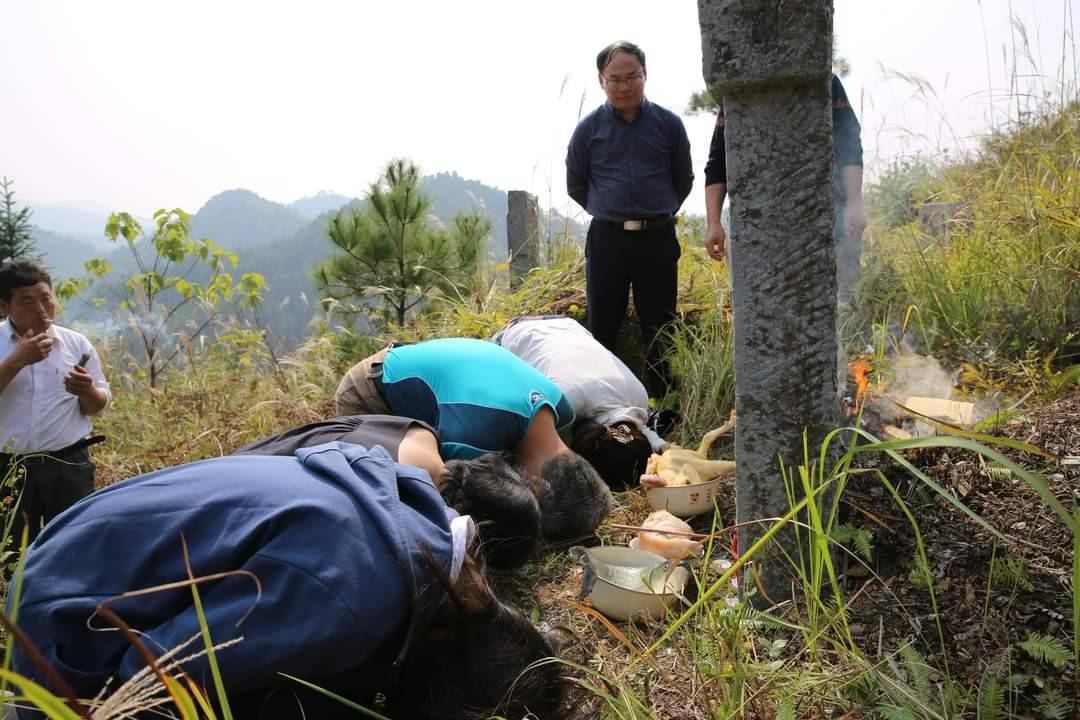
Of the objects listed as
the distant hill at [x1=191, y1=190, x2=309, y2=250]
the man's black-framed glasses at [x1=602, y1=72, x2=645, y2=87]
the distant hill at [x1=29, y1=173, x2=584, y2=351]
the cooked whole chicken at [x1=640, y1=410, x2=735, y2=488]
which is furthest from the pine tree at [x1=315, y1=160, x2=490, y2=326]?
the distant hill at [x1=191, y1=190, x2=309, y2=250]

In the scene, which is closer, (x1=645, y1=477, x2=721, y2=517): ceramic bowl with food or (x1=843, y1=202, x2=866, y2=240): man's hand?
(x1=645, y1=477, x2=721, y2=517): ceramic bowl with food

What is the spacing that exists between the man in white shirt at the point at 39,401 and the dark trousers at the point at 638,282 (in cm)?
259

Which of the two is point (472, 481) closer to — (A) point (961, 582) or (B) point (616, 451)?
(B) point (616, 451)

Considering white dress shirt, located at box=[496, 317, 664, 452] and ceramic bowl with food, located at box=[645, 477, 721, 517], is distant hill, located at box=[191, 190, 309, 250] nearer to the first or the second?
white dress shirt, located at box=[496, 317, 664, 452]

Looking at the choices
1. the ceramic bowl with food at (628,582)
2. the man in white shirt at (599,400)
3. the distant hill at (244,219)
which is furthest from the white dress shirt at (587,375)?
the distant hill at (244,219)

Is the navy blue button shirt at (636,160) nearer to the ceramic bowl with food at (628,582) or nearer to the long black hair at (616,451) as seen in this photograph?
the long black hair at (616,451)

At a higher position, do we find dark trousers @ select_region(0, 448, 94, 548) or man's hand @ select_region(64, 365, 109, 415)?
man's hand @ select_region(64, 365, 109, 415)

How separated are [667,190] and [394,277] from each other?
570 cm

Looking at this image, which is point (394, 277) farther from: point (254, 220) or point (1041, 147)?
point (254, 220)

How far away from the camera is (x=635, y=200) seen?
3932mm

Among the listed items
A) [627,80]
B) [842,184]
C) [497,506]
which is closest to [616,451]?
[497,506]

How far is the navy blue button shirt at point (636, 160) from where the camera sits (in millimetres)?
3936

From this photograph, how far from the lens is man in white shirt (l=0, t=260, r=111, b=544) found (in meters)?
3.04

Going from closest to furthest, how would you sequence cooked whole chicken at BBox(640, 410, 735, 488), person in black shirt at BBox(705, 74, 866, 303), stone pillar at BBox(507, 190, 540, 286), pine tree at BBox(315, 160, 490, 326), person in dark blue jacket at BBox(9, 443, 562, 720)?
1. person in dark blue jacket at BBox(9, 443, 562, 720)
2. cooked whole chicken at BBox(640, 410, 735, 488)
3. person in black shirt at BBox(705, 74, 866, 303)
4. stone pillar at BBox(507, 190, 540, 286)
5. pine tree at BBox(315, 160, 490, 326)
